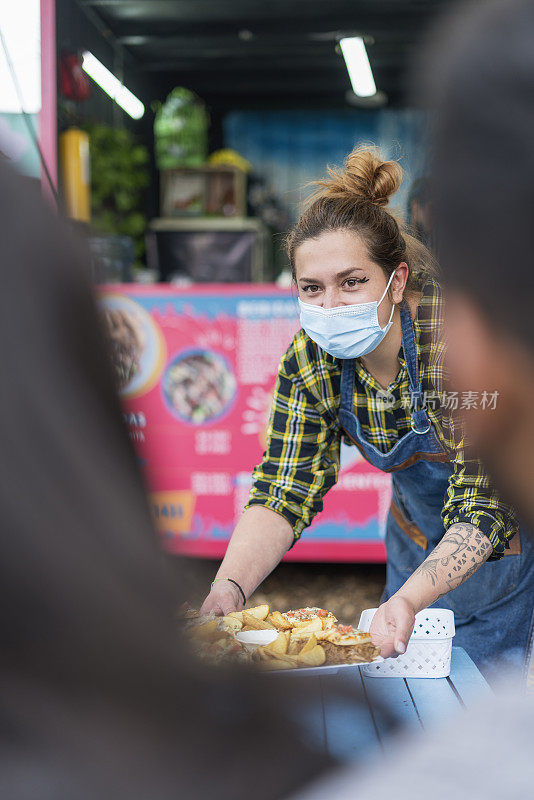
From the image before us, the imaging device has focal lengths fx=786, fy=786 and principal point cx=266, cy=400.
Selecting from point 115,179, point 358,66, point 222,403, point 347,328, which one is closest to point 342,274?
point 347,328

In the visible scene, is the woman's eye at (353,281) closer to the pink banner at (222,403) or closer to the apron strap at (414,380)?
the apron strap at (414,380)

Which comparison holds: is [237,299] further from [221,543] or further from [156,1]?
[156,1]

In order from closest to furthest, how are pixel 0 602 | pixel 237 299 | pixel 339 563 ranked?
pixel 0 602, pixel 237 299, pixel 339 563

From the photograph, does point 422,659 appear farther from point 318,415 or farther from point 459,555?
point 318,415

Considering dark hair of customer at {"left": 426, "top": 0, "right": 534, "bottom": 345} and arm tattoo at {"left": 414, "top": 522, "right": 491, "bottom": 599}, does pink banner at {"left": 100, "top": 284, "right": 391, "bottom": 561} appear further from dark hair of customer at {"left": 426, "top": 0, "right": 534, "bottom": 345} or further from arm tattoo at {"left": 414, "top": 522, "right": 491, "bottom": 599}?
dark hair of customer at {"left": 426, "top": 0, "right": 534, "bottom": 345}

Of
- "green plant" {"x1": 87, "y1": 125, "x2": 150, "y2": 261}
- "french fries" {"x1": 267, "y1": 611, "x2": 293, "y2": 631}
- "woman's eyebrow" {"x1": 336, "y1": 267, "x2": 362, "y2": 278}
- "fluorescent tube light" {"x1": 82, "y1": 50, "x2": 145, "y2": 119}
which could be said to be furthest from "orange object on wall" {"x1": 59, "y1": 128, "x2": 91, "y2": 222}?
"french fries" {"x1": 267, "y1": 611, "x2": 293, "y2": 631}

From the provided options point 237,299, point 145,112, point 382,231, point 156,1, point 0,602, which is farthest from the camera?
point 145,112

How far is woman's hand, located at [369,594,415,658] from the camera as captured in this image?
4.35 ft

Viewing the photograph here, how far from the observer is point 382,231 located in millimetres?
1730

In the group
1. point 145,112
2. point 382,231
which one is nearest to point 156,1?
point 145,112

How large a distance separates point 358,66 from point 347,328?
6148mm

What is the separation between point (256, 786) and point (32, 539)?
0.61 feet

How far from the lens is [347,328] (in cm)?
174

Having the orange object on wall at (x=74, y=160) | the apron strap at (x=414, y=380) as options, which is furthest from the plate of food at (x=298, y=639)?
the orange object on wall at (x=74, y=160)
